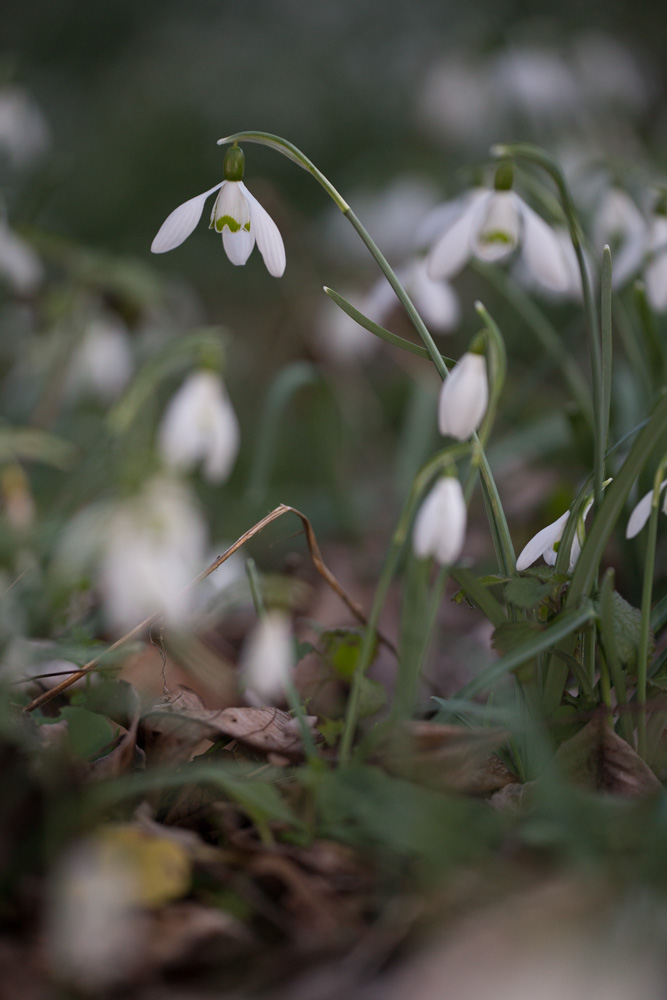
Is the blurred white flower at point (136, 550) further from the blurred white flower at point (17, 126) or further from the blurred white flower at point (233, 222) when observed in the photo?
the blurred white flower at point (17, 126)

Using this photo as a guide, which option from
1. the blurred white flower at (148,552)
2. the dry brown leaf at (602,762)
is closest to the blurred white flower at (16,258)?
the blurred white flower at (148,552)

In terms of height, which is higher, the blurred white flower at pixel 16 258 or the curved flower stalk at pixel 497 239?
the curved flower stalk at pixel 497 239

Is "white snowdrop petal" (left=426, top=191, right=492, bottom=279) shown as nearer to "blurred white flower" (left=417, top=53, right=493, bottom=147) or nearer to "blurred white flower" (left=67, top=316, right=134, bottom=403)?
"blurred white flower" (left=67, top=316, right=134, bottom=403)

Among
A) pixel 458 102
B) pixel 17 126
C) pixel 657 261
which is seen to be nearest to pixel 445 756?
pixel 657 261

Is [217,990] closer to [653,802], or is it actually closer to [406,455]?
[653,802]

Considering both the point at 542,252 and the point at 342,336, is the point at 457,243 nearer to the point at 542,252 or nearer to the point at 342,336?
the point at 542,252
